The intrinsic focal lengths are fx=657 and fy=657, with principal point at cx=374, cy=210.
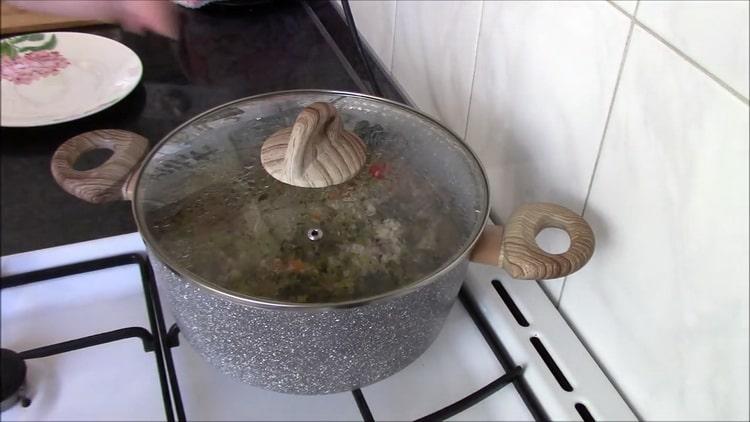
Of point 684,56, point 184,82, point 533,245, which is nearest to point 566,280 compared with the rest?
point 533,245

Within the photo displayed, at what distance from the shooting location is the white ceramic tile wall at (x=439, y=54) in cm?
57

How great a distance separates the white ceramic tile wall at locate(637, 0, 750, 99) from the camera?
30 centimetres

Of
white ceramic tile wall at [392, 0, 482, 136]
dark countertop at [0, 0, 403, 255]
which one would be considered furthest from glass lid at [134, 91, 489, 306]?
dark countertop at [0, 0, 403, 255]

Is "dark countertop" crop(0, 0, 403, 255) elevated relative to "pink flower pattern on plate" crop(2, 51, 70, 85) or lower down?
lower down

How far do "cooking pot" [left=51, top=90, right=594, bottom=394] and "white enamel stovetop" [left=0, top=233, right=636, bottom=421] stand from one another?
69 millimetres

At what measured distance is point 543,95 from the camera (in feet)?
1.52

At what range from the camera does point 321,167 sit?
42 centimetres

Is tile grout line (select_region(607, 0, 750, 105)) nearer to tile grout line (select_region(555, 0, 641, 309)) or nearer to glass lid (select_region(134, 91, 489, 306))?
tile grout line (select_region(555, 0, 641, 309))

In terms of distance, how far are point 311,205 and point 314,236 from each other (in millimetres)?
24

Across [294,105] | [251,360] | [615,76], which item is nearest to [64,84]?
[294,105]

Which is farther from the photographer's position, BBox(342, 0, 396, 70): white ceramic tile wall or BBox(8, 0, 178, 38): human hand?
BBox(342, 0, 396, 70): white ceramic tile wall

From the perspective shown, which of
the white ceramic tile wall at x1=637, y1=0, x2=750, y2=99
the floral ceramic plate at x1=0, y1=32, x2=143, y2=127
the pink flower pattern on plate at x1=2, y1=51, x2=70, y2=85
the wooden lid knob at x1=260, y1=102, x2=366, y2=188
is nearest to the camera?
the white ceramic tile wall at x1=637, y1=0, x2=750, y2=99

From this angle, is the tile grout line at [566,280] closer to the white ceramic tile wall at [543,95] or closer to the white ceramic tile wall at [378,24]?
the white ceramic tile wall at [543,95]

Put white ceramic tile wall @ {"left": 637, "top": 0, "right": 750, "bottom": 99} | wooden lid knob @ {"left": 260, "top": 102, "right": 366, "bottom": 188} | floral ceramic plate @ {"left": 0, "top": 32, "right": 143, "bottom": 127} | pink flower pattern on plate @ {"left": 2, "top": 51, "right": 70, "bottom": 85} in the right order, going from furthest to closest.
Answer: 1. floral ceramic plate @ {"left": 0, "top": 32, "right": 143, "bottom": 127}
2. pink flower pattern on plate @ {"left": 2, "top": 51, "right": 70, "bottom": 85}
3. wooden lid knob @ {"left": 260, "top": 102, "right": 366, "bottom": 188}
4. white ceramic tile wall @ {"left": 637, "top": 0, "right": 750, "bottom": 99}
